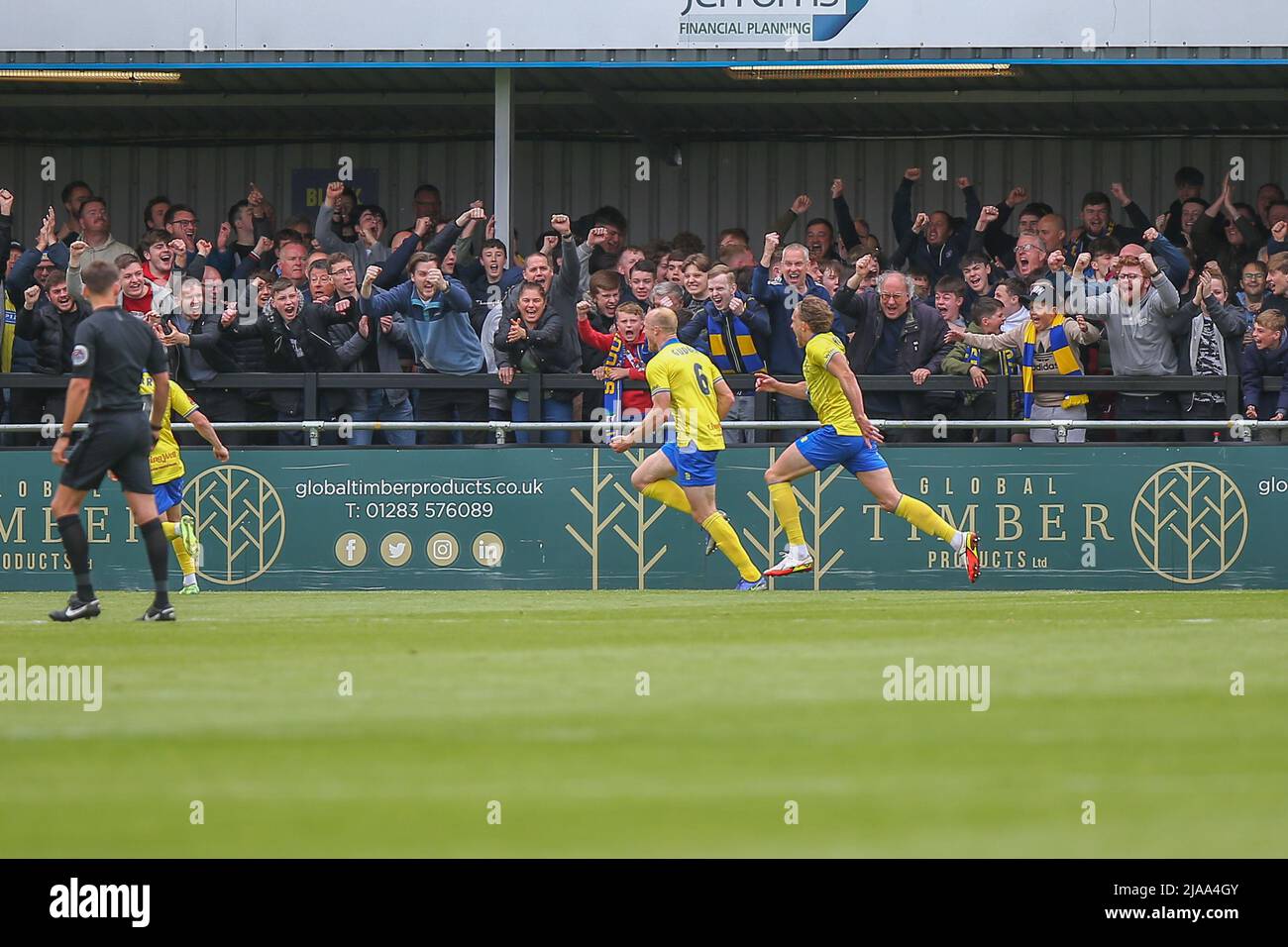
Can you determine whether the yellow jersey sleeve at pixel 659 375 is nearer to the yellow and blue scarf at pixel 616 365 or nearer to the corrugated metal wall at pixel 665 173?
the yellow and blue scarf at pixel 616 365

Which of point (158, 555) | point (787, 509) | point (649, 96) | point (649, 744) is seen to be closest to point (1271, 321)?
point (787, 509)

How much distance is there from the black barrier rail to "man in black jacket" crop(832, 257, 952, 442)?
0.18 meters

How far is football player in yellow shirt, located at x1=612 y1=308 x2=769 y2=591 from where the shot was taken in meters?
15.6

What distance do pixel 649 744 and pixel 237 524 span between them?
1149cm

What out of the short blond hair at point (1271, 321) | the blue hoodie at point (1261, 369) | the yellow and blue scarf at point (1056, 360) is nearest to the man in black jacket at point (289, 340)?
the yellow and blue scarf at point (1056, 360)

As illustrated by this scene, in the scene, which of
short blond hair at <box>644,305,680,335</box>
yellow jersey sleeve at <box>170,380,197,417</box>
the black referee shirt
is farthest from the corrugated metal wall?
the black referee shirt

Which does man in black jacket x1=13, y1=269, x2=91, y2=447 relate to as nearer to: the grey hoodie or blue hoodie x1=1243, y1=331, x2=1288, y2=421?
the grey hoodie

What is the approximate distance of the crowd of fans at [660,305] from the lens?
17.5 metres

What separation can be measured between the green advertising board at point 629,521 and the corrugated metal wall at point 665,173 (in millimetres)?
7737

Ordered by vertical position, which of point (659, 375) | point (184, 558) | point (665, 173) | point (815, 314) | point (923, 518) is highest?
point (665, 173)

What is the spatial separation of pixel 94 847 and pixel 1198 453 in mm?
13424

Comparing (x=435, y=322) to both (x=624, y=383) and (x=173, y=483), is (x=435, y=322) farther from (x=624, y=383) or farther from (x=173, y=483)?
(x=173, y=483)

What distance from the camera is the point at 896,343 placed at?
707 inches
